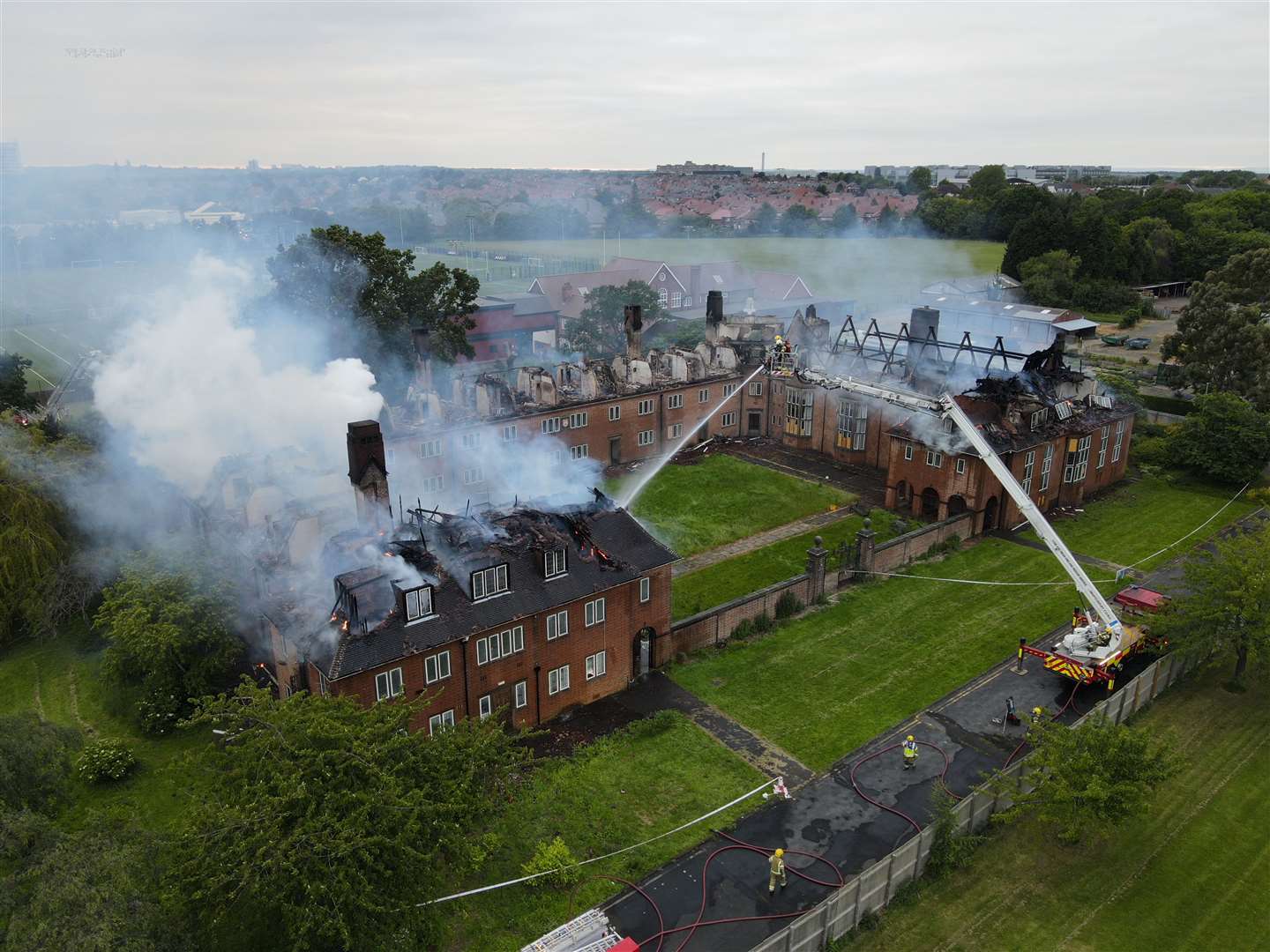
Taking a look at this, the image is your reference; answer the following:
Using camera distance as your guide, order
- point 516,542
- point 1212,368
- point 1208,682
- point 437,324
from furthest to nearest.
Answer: point 1212,368 → point 437,324 → point 1208,682 → point 516,542

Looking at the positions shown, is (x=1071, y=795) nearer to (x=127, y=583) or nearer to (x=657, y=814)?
(x=657, y=814)

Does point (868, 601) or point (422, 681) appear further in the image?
point (868, 601)

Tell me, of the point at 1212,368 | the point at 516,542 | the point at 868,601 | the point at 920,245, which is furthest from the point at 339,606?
the point at 920,245

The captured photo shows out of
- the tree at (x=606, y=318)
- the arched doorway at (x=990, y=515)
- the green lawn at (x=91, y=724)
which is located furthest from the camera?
the tree at (x=606, y=318)

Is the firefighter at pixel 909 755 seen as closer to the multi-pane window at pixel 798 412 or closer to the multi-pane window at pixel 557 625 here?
the multi-pane window at pixel 557 625

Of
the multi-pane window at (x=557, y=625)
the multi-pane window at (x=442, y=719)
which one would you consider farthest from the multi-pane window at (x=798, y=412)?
the multi-pane window at (x=442, y=719)

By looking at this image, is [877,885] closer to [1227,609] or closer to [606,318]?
[1227,609]
